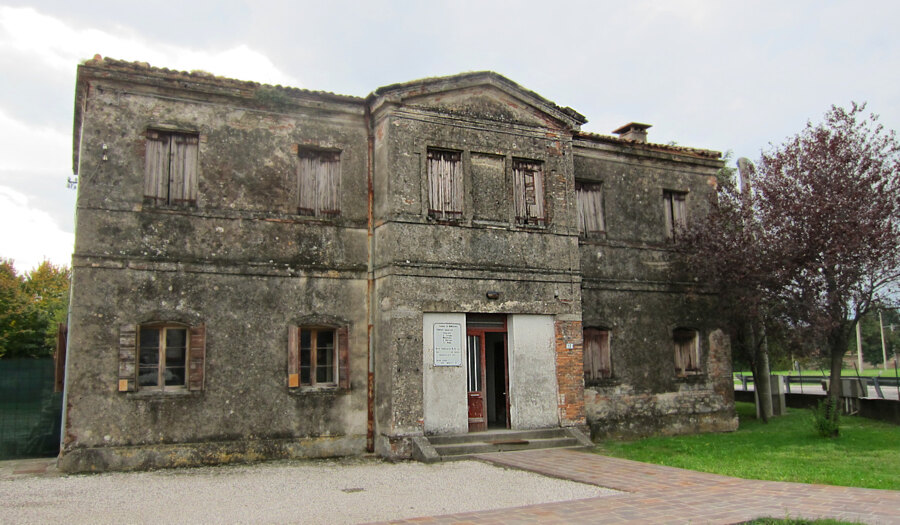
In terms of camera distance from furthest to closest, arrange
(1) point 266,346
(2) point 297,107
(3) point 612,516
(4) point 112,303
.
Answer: (2) point 297,107, (1) point 266,346, (4) point 112,303, (3) point 612,516

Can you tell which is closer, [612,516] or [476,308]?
[612,516]

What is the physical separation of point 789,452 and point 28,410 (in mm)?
15162

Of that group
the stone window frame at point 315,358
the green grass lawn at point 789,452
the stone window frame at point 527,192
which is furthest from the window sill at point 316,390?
the green grass lawn at point 789,452

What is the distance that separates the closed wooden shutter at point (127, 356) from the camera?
1204cm

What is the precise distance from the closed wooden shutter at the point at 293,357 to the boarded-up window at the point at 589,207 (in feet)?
24.3

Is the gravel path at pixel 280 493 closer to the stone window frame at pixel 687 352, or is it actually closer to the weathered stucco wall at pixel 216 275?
the weathered stucco wall at pixel 216 275

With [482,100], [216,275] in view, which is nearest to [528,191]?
[482,100]

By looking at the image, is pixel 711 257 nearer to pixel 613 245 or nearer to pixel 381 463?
pixel 613 245

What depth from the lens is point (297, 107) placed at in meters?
14.0

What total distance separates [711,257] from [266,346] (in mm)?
10476

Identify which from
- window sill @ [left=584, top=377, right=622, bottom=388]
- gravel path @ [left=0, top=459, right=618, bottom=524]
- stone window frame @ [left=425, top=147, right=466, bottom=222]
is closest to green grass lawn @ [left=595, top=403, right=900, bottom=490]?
window sill @ [left=584, top=377, right=622, bottom=388]

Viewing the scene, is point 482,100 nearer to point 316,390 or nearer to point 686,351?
point 316,390

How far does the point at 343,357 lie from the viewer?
45.2ft

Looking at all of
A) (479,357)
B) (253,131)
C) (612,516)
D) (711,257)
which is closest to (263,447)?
(479,357)
